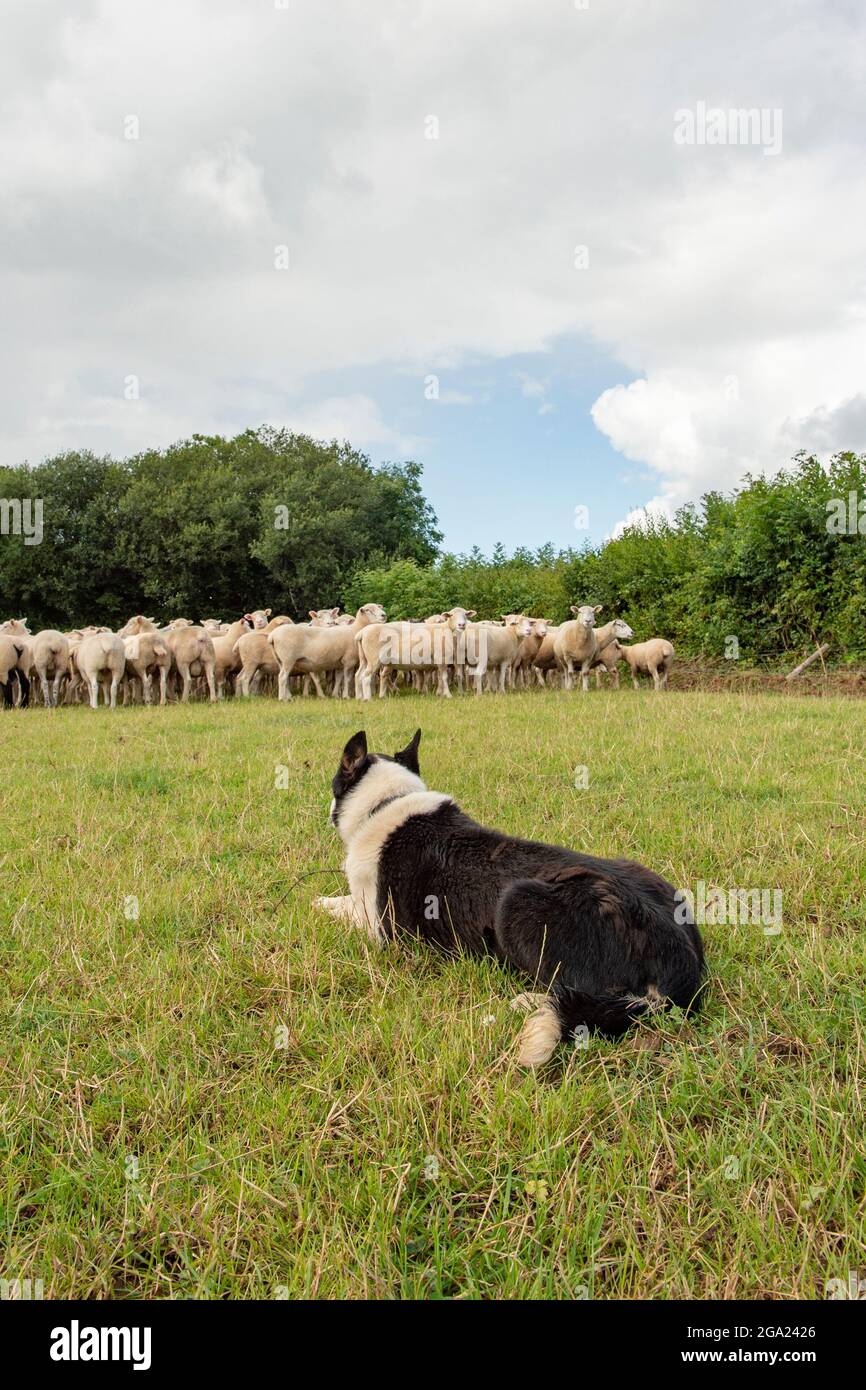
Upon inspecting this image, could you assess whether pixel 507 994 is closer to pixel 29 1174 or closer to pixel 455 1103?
pixel 455 1103

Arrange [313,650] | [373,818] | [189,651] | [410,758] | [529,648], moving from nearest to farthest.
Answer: [373,818], [410,758], [189,651], [313,650], [529,648]

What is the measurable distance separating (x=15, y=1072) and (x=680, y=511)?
2135 cm

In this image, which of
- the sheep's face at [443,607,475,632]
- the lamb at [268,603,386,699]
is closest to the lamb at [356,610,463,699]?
the sheep's face at [443,607,475,632]

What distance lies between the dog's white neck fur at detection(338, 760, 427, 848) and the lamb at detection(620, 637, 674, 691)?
1414cm

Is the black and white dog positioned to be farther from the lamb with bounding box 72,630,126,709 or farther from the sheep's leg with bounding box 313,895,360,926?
the lamb with bounding box 72,630,126,709

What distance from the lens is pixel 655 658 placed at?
17.6 meters

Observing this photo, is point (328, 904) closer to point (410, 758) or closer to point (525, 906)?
point (410, 758)

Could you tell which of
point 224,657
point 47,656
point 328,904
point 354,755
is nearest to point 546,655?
point 224,657

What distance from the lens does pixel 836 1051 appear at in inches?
98.6

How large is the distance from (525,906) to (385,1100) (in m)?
0.86

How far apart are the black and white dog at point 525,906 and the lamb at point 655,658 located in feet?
47.4

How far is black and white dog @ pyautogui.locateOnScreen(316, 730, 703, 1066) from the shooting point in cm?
265
